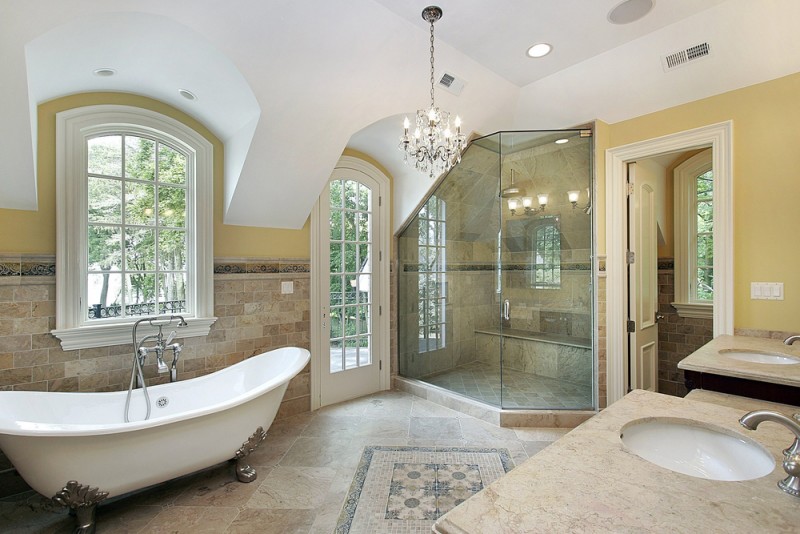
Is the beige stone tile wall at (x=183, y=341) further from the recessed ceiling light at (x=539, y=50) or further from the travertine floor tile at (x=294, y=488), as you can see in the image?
the recessed ceiling light at (x=539, y=50)

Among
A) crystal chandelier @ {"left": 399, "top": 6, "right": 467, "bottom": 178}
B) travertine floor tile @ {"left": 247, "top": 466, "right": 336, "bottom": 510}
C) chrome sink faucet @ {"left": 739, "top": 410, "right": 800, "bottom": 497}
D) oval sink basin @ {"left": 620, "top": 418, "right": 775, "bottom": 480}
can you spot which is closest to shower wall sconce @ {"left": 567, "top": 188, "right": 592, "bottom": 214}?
crystal chandelier @ {"left": 399, "top": 6, "right": 467, "bottom": 178}

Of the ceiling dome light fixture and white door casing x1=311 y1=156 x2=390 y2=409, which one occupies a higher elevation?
the ceiling dome light fixture

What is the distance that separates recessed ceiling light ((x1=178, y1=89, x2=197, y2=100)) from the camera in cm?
256

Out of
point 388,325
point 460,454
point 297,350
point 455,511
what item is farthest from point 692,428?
point 388,325

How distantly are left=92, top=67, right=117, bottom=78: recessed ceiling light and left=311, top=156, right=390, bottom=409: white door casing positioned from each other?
1.71m

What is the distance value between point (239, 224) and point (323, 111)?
1180mm

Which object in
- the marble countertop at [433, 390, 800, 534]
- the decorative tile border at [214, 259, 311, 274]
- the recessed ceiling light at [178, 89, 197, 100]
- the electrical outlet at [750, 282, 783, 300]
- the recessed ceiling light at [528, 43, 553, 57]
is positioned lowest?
the marble countertop at [433, 390, 800, 534]

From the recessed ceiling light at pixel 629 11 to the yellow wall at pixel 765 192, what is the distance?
88 centimetres

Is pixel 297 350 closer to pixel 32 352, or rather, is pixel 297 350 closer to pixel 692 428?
pixel 32 352

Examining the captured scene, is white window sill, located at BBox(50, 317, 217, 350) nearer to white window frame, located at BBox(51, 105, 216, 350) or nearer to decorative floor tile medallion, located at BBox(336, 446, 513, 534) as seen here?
white window frame, located at BBox(51, 105, 216, 350)

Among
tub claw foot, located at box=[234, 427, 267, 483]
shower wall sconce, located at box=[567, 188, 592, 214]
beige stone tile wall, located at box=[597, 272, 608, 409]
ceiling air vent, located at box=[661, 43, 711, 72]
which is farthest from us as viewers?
shower wall sconce, located at box=[567, 188, 592, 214]

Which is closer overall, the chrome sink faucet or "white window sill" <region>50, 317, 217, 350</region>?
the chrome sink faucet

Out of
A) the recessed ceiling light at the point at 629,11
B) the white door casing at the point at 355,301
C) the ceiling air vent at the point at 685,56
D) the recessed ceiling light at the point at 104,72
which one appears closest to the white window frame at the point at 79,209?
the recessed ceiling light at the point at 104,72

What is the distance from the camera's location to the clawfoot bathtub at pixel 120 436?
68.0 inches
